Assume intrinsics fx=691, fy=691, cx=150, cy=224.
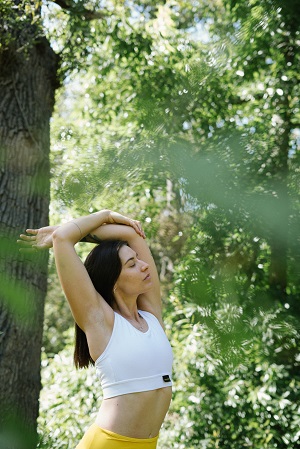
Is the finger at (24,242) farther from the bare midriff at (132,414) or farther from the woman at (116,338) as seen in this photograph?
the bare midriff at (132,414)

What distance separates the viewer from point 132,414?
6.00ft

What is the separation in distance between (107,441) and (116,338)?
0.27m

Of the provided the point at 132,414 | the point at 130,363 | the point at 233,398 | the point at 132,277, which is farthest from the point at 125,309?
the point at 233,398

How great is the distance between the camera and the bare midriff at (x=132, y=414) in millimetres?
1821

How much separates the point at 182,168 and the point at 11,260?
6.45ft

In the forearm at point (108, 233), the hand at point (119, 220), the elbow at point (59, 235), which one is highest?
the hand at point (119, 220)

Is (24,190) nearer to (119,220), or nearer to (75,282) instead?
(119,220)

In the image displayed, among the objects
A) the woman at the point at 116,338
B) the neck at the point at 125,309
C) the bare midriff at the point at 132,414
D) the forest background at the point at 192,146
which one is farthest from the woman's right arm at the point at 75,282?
the forest background at the point at 192,146

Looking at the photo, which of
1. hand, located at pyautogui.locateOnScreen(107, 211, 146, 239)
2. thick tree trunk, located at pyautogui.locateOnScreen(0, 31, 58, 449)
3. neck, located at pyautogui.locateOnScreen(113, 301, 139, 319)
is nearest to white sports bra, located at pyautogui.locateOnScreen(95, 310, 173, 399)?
neck, located at pyautogui.locateOnScreen(113, 301, 139, 319)

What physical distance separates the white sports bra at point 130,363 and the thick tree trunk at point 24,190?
1.21 m

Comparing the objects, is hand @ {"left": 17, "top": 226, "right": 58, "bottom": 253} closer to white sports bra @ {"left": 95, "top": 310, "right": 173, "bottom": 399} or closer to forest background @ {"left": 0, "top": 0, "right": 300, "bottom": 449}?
white sports bra @ {"left": 95, "top": 310, "right": 173, "bottom": 399}

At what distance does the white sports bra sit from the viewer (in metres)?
1.84

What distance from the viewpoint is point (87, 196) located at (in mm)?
1434

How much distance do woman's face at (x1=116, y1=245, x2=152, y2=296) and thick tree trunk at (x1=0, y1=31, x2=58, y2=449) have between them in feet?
3.45
